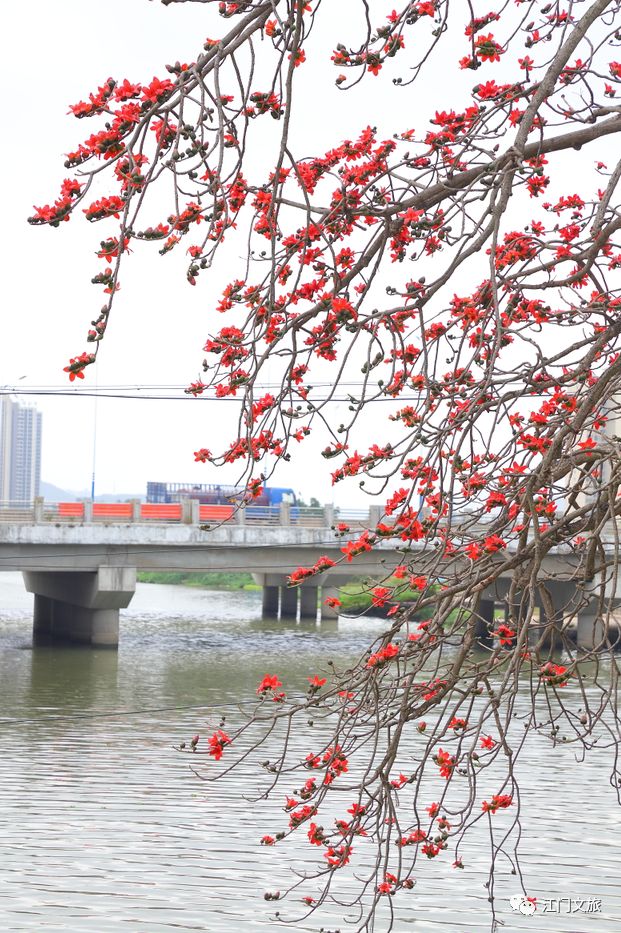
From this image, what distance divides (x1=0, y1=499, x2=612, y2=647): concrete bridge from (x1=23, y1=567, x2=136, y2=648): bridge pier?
0.02 meters

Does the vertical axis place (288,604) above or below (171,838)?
below

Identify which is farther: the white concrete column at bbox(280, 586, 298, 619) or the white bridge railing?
the white concrete column at bbox(280, 586, 298, 619)

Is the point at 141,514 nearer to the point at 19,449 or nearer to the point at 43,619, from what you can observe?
the point at 43,619

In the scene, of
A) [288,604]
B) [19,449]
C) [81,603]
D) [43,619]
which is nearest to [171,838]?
[81,603]

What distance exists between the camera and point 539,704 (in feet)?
68.0

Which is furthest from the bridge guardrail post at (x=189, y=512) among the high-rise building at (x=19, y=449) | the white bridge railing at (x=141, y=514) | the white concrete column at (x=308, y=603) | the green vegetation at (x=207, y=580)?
the high-rise building at (x=19, y=449)

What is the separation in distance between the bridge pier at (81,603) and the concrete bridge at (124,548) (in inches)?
0.9

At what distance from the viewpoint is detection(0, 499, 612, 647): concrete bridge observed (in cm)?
2752

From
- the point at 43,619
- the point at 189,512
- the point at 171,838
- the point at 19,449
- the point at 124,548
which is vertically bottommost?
the point at 171,838

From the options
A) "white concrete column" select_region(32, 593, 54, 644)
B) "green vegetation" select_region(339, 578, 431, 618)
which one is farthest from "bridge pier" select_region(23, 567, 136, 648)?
"green vegetation" select_region(339, 578, 431, 618)

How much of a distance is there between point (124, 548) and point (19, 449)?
253ft

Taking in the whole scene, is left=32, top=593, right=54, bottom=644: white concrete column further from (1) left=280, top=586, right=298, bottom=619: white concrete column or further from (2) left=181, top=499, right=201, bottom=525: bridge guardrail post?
(1) left=280, top=586, right=298, bottom=619: white concrete column

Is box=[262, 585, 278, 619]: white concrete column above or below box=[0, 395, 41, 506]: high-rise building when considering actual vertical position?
below

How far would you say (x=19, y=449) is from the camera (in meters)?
102
